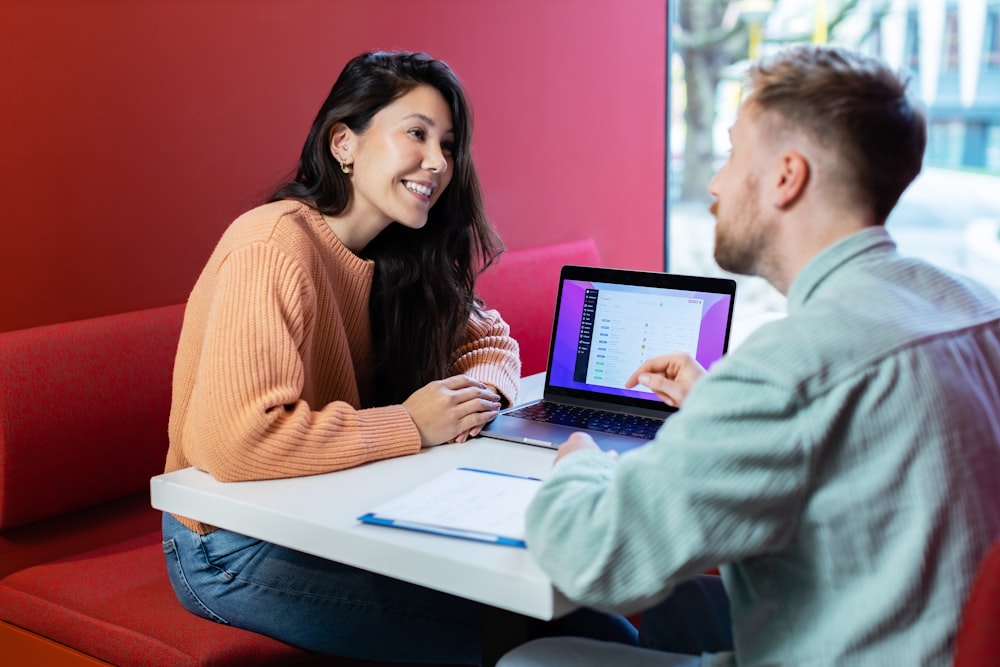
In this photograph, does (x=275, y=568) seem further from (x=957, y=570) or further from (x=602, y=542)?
(x=957, y=570)

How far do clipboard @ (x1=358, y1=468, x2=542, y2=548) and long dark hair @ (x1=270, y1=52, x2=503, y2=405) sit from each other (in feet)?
2.14

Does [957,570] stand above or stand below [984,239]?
above

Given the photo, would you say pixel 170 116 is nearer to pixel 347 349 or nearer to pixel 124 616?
pixel 347 349

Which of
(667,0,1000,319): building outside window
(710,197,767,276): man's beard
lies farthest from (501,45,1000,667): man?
(667,0,1000,319): building outside window

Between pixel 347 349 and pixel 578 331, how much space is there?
0.44 metres

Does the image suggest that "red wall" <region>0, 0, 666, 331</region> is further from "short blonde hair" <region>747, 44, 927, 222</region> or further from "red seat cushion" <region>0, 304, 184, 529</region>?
"short blonde hair" <region>747, 44, 927, 222</region>

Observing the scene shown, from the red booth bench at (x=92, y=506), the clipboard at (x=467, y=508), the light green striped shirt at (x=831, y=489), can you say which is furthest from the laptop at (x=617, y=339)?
the light green striped shirt at (x=831, y=489)

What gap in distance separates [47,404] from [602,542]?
1.34 metres

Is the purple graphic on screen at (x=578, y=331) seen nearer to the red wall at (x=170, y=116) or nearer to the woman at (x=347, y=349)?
the woman at (x=347, y=349)

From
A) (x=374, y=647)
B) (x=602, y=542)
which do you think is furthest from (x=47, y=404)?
(x=602, y=542)

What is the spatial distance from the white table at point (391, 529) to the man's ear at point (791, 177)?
511mm

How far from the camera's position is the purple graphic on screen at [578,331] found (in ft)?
6.36

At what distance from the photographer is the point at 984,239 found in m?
5.31

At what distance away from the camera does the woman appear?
1637 millimetres
